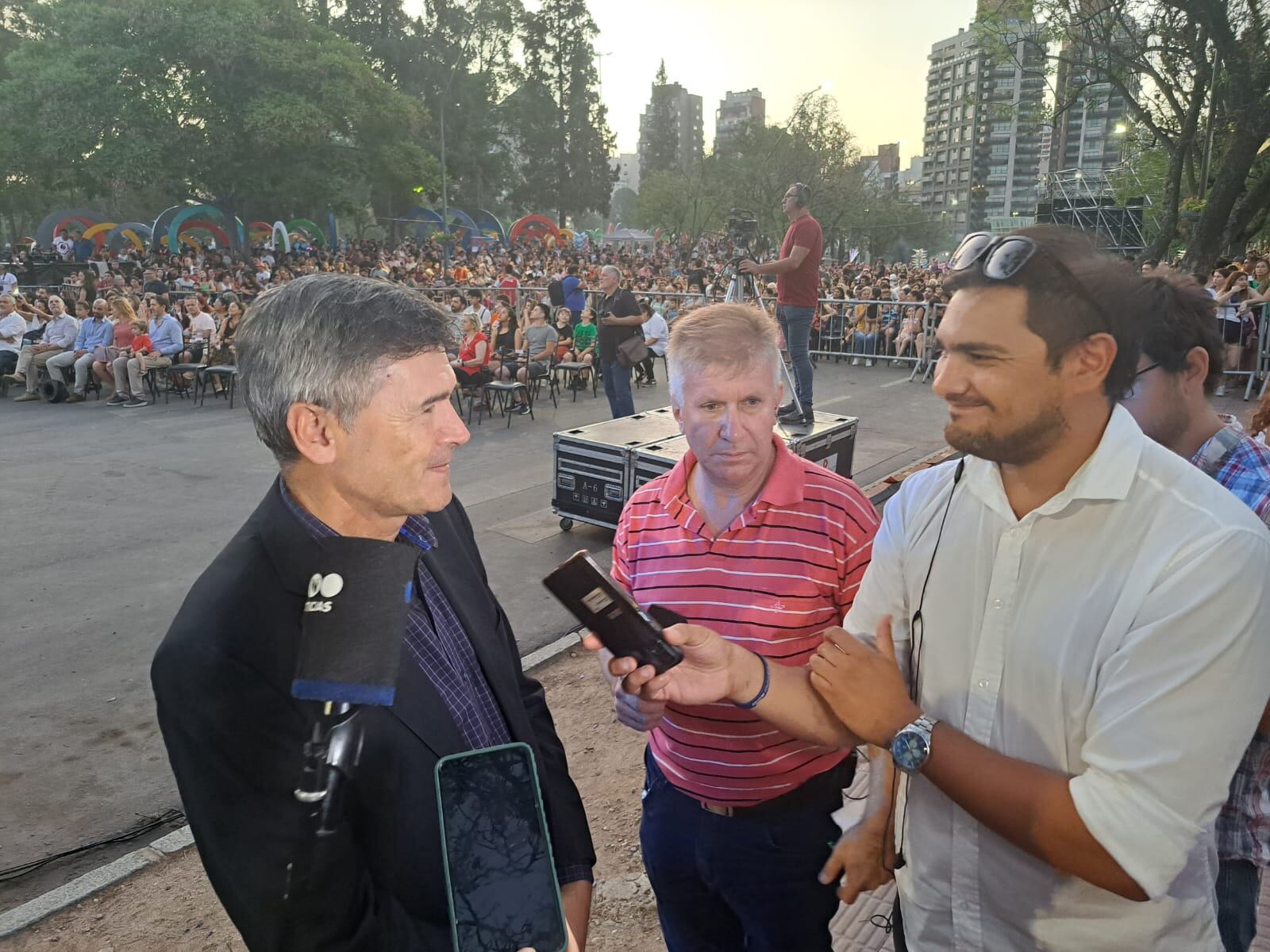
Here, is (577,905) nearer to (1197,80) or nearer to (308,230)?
(1197,80)

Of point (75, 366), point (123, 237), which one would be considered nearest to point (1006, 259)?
point (75, 366)

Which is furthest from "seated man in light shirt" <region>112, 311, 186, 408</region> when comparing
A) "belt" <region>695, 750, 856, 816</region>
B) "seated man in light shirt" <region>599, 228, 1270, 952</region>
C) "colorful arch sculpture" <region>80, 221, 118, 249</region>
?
"colorful arch sculpture" <region>80, 221, 118, 249</region>

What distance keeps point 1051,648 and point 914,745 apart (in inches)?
10.9

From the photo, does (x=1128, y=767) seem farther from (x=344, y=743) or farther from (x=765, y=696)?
(x=344, y=743)

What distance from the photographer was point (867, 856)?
1.86 metres

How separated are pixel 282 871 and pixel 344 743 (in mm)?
199

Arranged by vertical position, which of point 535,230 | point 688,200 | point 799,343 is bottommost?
point 799,343

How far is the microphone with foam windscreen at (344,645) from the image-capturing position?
1.20 metres

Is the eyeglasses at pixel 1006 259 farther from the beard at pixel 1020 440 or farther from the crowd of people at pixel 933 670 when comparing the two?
the beard at pixel 1020 440

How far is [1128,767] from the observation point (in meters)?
1.22

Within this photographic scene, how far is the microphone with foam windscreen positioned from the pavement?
2.81m

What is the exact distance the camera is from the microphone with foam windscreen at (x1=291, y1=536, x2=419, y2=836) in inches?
47.1

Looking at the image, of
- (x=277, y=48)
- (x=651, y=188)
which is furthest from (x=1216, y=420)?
(x=651, y=188)

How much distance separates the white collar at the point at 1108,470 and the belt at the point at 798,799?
956mm
